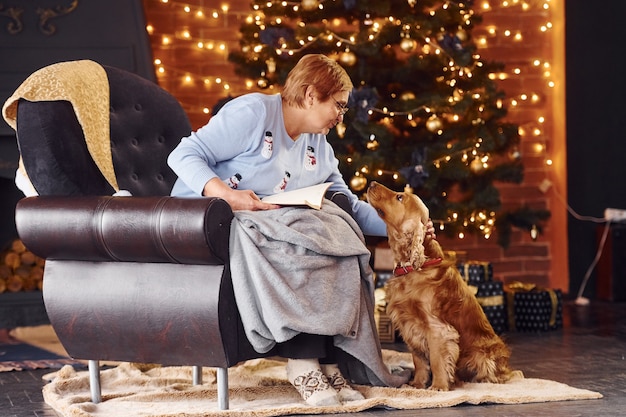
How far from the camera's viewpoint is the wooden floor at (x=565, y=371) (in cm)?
275

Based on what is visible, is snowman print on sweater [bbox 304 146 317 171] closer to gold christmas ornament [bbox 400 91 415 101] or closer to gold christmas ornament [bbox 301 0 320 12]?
gold christmas ornament [bbox 400 91 415 101]

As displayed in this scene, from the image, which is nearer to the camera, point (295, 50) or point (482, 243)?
point (295, 50)

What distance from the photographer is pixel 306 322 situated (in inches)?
105

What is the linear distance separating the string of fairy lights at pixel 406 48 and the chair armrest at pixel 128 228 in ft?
6.47

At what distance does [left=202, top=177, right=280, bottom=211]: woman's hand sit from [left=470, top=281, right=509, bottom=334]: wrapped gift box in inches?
75.6

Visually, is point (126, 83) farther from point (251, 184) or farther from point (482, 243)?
point (482, 243)

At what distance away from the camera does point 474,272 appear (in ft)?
14.8

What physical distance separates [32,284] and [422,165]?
2.00m

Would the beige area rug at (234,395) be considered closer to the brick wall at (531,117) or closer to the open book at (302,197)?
the open book at (302,197)

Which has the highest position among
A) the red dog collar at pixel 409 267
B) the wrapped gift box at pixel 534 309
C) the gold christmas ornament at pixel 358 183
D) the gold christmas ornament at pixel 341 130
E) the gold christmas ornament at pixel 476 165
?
Result: the gold christmas ornament at pixel 341 130

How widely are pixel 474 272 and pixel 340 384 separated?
1735 millimetres

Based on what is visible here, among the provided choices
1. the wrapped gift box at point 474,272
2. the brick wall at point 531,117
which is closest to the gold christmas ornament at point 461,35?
the brick wall at point 531,117

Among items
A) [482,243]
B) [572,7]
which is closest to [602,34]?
[572,7]

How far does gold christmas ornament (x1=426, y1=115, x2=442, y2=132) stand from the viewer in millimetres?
4641
